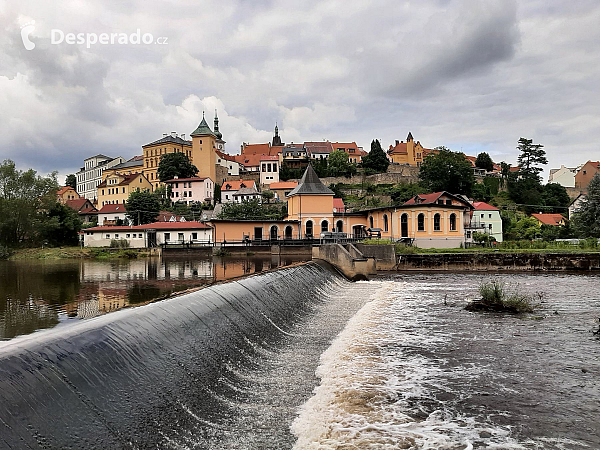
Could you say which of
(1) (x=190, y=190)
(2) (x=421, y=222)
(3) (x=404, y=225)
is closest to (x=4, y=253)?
(1) (x=190, y=190)

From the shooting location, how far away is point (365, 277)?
26.5 m

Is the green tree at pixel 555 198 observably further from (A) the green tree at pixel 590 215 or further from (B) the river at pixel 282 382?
(B) the river at pixel 282 382

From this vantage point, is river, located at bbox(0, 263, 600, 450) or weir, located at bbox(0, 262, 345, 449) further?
river, located at bbox(0, 263, 600, 450)

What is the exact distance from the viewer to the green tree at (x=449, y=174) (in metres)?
83.2

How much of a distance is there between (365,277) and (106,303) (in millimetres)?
14570

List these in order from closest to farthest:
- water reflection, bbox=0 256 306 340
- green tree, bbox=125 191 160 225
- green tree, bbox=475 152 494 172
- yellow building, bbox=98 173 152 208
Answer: water reflection, bbox=0 256 306 340, green tree, bbox=125 191 160 225, yellow building, bbox=98 173 152 208, green tree, bbox=475 152 494 172

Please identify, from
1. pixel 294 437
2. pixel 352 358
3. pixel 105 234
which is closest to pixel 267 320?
pixel 352 358

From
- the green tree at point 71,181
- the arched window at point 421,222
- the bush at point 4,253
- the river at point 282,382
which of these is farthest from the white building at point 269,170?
the river at point 282,382

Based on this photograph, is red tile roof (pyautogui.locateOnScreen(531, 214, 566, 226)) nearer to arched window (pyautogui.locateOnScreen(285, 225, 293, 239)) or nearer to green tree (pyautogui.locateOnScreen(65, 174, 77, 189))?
arched window (pyautogui.locateOnScreen(285, 225, 293, 239))

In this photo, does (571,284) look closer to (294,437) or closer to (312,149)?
(294,437)

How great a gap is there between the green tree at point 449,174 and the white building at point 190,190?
143 ft

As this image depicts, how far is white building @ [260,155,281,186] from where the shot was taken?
10475cm

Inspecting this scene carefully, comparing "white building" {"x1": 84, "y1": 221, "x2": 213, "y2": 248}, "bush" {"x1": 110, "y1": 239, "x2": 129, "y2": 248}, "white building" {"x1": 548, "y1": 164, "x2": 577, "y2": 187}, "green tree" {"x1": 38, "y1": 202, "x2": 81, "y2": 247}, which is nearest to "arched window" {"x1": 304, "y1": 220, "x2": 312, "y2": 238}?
"white building" {"x1": 84, "y1": 221, "x2": 213, "y2": 248}

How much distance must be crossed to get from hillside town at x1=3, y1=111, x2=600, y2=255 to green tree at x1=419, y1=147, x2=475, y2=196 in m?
0.19
